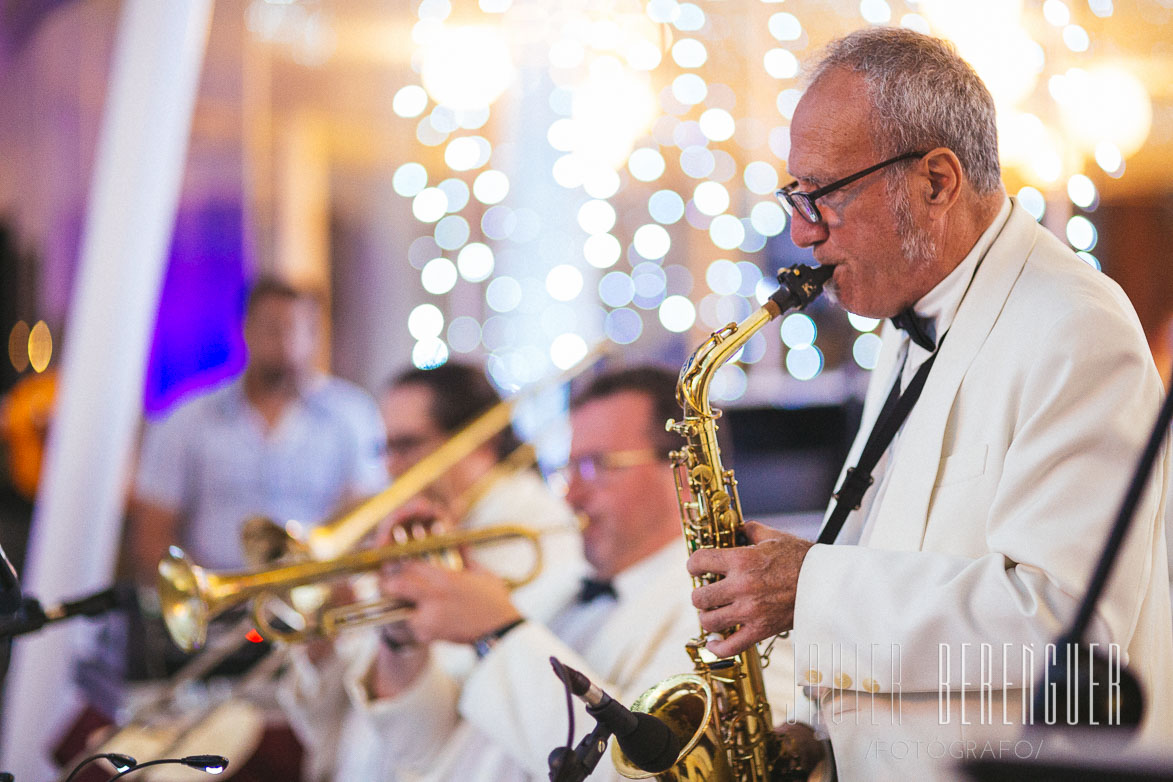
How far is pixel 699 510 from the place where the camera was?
225 cm

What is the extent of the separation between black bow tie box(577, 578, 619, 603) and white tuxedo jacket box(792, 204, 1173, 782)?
1.34 meters

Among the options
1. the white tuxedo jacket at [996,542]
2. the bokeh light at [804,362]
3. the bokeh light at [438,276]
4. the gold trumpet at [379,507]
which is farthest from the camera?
the bokeh light at [438,276]

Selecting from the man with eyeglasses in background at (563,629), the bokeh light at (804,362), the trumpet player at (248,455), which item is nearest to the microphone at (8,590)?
the man with eyeglasses in background at (563,629)

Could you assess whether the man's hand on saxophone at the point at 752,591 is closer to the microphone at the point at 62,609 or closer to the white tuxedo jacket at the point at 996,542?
the white tuxedo jacket at the point at 996,542

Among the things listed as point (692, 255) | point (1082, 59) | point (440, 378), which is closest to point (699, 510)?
point (440, 378)

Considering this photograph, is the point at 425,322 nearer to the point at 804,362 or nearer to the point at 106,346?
the point at 804,362

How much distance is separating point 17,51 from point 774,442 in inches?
240

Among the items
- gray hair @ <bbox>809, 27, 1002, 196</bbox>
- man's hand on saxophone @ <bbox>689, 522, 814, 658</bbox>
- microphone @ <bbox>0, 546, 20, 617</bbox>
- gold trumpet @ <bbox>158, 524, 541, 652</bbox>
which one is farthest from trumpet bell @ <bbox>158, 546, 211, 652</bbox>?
gray hair @ <bbox>809, 27, 1002, 196</bbox>

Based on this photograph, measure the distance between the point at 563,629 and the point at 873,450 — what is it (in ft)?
5.18

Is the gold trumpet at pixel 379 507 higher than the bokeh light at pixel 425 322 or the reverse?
the reverse

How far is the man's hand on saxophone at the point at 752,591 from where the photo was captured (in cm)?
182

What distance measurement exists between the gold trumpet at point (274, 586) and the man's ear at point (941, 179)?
1738mm

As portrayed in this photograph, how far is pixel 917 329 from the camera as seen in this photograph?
2096mm

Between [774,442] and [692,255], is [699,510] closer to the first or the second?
[774,442]
